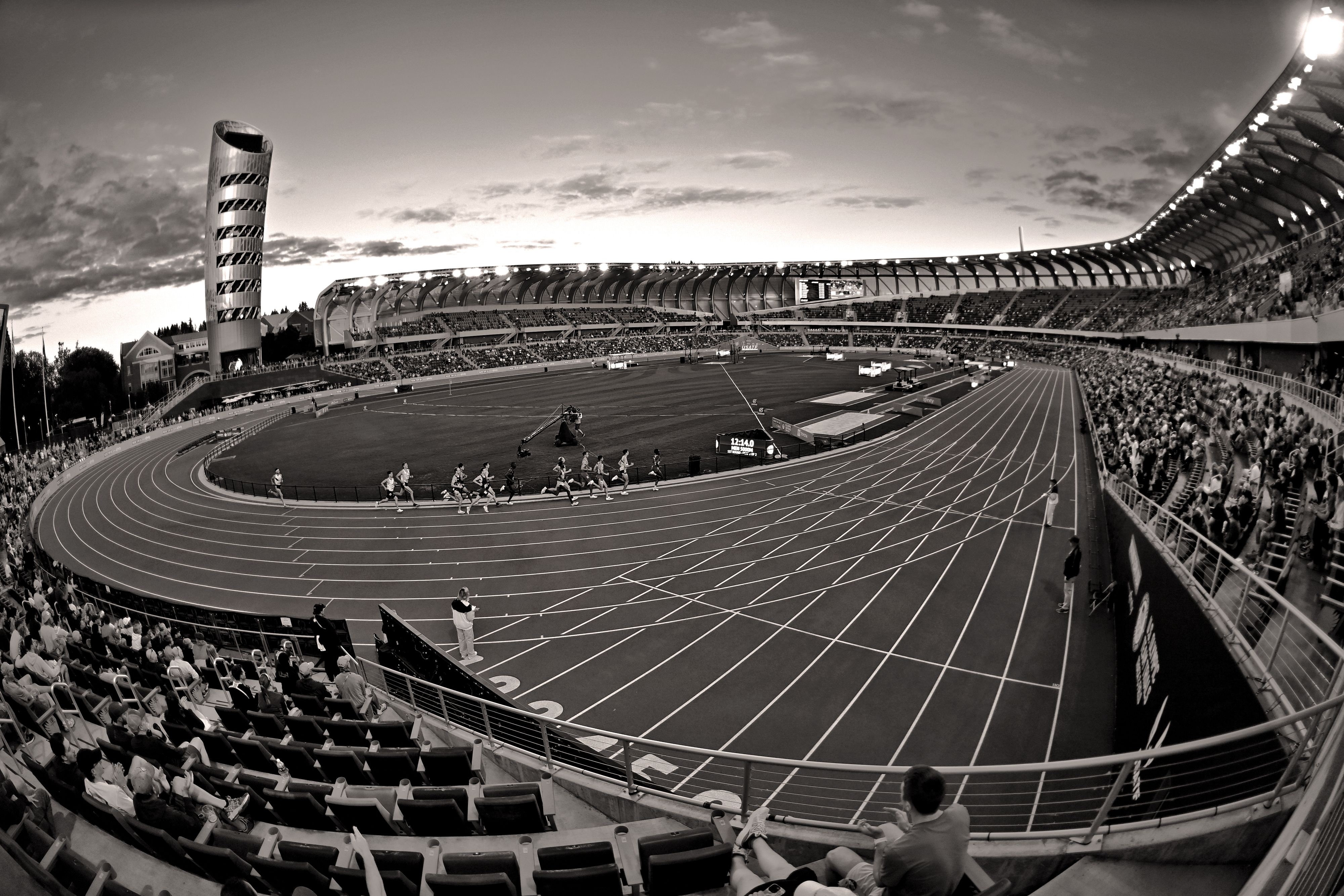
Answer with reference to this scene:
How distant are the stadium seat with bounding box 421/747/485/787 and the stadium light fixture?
26.9m

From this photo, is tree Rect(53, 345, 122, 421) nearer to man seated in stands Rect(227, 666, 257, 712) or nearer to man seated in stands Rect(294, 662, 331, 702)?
man seated in stands Rect(227, 666, 257, 712)

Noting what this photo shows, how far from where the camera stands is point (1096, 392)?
40562 millimetres

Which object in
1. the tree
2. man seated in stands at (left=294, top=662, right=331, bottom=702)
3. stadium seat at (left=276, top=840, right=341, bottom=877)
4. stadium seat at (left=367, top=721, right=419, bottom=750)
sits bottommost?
man seated in stands at (left=294, top=662, right=331, bottom=702)

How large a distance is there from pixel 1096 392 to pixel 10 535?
2103 inches

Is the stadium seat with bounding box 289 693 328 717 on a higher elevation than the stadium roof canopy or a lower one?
lower

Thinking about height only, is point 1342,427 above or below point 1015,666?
above

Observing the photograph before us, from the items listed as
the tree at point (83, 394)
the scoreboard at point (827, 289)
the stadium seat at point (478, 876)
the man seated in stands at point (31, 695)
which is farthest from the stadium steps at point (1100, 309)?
the tree at point (83, 394)

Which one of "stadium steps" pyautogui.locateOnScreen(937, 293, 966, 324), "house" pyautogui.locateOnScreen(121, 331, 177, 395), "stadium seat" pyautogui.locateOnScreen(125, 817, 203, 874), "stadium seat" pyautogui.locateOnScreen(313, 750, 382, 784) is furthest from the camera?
"stadium steps" pyautogui.locateOnScreen(937, 293, 966, 324)

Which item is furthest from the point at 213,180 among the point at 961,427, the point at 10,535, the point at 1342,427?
the point at 1342,427

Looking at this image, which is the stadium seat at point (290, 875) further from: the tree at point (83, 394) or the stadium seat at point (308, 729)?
the tree at point (83, 394)

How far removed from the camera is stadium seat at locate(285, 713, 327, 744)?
715cm

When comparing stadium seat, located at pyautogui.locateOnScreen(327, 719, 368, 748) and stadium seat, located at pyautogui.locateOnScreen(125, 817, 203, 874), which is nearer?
stadium seat, located at pyautogui.locateOnScreen(125, 817, 203, 874)

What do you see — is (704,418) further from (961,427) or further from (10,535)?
(10,535)

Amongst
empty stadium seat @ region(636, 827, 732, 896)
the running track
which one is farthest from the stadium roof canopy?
empty stadium seat @ region(636, 827, 732, 896)
